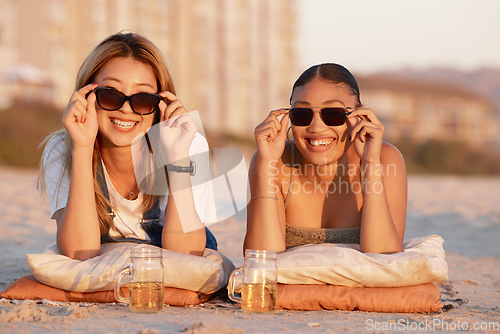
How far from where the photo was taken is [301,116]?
3.62 m

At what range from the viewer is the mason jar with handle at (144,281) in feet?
9.75

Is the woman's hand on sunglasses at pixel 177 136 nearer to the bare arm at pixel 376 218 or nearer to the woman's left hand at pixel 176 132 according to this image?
the woman's left hand at pixel 176 132

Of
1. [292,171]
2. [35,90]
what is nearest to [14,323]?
[292,171]

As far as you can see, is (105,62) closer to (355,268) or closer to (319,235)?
(319,235)

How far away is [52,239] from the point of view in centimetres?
633

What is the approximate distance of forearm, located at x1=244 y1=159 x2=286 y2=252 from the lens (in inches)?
138

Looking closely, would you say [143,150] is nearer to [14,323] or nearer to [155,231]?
[155,231]

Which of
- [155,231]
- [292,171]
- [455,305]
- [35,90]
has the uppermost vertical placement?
[35,90]

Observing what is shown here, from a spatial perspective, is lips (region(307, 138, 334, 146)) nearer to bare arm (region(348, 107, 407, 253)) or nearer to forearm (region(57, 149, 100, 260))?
bare arm (region(348, 107, 407, 253))

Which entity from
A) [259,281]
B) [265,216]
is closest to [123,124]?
[265,216]

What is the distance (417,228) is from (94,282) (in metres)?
5.71

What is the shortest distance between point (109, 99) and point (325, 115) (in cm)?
123

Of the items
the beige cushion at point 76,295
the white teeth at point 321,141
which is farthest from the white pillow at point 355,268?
the white teeth at point 321,141

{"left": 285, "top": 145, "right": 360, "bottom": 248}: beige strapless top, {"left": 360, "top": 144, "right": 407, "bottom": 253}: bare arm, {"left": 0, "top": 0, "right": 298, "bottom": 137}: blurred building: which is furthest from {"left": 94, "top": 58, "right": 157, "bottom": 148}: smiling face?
{"left": 0, "top": 0, "right": 298, "bottom": 137}: blurred building
